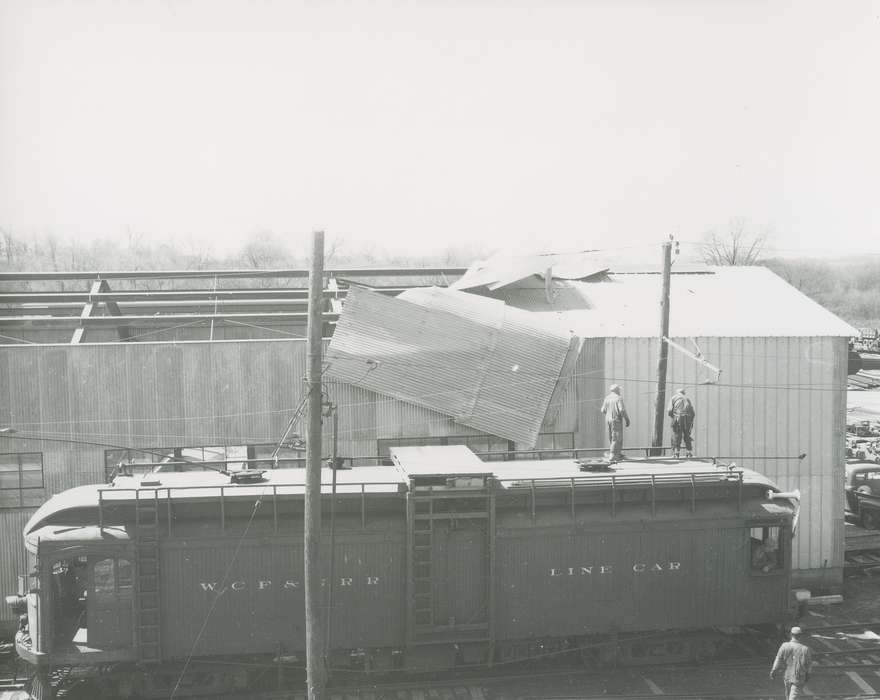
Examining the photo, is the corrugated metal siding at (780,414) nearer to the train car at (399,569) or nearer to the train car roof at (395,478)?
the train car roof at (395,478)

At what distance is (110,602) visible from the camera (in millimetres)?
14055

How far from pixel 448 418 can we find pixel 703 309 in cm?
822

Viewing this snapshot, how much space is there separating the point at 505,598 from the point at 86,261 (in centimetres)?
6238

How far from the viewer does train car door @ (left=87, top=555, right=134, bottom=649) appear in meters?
14.0

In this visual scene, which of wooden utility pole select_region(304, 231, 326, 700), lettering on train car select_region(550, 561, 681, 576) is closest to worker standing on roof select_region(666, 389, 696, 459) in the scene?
lettering on train car select_region(550, 561, 681, 576)

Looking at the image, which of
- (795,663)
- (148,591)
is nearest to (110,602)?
(148,591)

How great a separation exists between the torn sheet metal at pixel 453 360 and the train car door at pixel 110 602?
699 centimetres

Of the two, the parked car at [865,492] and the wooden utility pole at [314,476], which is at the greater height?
the wooden utility pole at [314,476]

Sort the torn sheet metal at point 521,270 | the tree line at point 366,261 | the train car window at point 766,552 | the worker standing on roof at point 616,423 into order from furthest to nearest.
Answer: the tree line at point 366,261 → the torn sheet metal at point 521,270 → the worker standing on roof at point 616,423 → the train car window at point 766,552

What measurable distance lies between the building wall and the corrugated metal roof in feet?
2.11

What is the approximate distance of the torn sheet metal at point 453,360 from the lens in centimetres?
1991

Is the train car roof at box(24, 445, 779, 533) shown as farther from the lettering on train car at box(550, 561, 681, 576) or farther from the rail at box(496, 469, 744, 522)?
the lettering on train car at box(550, 561, 681, 576)

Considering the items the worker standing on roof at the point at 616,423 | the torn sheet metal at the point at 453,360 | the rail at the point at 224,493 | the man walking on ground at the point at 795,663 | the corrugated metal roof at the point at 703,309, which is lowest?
the man walking on ground at the point at 795,663

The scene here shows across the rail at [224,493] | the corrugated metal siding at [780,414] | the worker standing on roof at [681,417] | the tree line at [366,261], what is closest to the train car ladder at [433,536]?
the rail at [224,493]
